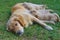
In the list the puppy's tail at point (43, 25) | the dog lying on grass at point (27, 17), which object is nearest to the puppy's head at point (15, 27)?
the dog lying on grass at point (27, 17)

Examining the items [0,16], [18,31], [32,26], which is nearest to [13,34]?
[18,31]

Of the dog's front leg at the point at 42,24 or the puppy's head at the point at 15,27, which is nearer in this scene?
the puppy's head at the point at 15,27

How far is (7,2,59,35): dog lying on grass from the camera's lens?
5141 mm

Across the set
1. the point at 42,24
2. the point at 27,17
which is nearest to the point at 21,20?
the point at 27,17

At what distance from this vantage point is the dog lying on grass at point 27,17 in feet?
16.9

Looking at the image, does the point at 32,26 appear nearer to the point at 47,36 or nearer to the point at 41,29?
the point at 41,29

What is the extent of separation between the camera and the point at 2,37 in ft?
16.6

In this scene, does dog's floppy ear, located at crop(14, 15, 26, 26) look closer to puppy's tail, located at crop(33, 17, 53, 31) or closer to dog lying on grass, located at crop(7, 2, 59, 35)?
dog lying on grass, located at crop(7, 2, 59, 35)

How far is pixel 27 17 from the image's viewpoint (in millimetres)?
5727

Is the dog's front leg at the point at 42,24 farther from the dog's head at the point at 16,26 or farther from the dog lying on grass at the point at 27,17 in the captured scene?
the dog's head at the point at 16,26

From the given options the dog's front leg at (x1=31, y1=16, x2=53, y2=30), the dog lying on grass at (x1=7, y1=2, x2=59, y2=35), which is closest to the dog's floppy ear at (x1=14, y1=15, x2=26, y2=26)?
the dog lying on grass at (x1=7, y1=2, x2=59, y2=35)

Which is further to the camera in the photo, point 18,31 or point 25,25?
point 25,25

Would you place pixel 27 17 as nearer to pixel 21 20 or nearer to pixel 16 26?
pixel 21 20

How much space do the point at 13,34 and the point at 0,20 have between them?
0.90 meters
